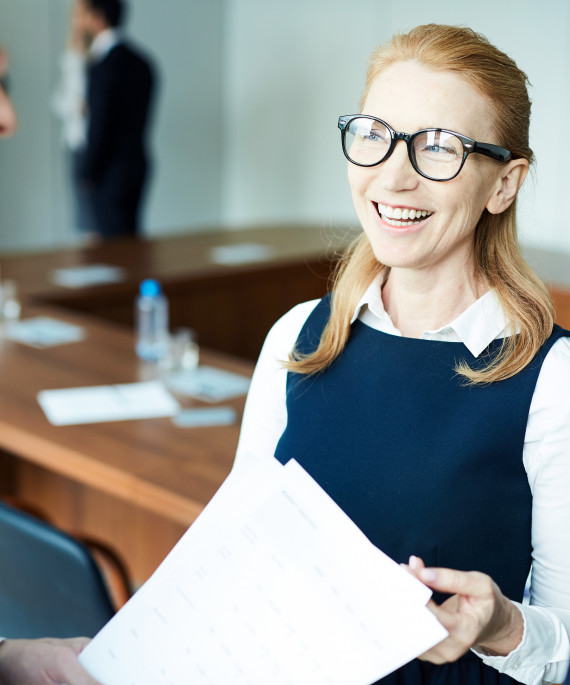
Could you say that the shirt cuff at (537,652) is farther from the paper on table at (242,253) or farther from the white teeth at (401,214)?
A: the paper on table at (242,253)

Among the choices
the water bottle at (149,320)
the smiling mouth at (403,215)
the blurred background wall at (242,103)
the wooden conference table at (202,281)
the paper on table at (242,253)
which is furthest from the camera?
the blurred background wall at (242,103)

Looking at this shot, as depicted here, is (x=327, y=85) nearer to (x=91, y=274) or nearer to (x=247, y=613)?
(x=91, y=274)

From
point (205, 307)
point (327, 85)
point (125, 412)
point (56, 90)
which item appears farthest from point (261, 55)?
→ point (125, 412)

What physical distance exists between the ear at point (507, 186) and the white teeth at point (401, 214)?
93mm

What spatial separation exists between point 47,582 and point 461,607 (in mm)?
800

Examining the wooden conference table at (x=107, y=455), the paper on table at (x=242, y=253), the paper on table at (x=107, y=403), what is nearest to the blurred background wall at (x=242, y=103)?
the paper on table at (x=242, y=253)

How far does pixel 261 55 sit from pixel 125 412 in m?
5.73

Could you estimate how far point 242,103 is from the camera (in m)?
7.46

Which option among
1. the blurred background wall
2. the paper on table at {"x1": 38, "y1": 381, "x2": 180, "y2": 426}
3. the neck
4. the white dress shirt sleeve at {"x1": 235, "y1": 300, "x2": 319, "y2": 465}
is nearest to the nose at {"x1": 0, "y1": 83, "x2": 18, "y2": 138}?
the white dress shirt sleeve at {"x1": 235, "y1": 300, "x2": 319, "y2": 465}

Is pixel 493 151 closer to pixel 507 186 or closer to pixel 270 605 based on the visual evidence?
pixel 507 186

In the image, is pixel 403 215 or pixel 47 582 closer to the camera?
pixel 403 215

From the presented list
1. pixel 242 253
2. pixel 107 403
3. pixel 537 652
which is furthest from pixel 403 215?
pixel 242 253

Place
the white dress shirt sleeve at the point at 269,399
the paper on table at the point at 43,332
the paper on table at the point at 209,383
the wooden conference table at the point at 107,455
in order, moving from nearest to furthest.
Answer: the white dress shirt sleeve at the point at 269,399 → the wooden conference table at the point at 107,455 → the paper on table at the point at 209,383 → the paper on table at the point at 43,332

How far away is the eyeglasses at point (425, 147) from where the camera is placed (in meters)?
1.05
